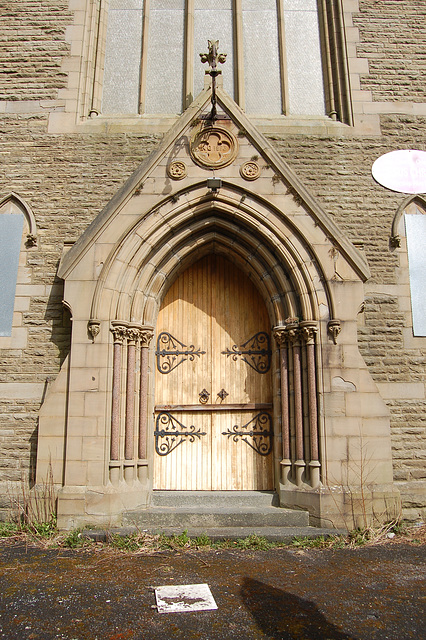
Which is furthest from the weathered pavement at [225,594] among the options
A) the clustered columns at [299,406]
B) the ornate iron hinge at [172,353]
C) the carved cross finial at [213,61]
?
the carved cross finial at [213,61]

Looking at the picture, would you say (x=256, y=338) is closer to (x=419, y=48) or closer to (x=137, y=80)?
(x=137, y=80)

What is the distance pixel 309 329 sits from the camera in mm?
6500

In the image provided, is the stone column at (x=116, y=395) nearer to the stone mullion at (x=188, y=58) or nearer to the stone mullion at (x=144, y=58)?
the stone mullion at (x=144, y=58)

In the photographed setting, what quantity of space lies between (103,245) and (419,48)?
6419 mm

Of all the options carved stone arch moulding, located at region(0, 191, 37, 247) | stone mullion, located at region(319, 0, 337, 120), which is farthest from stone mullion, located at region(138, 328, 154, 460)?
stone mullion, located at region(319, 0, 337, 120)

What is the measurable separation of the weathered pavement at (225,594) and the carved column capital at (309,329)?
8.27ft

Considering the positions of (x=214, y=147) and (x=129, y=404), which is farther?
(x=214, y=147)

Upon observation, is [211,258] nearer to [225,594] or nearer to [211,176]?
[211,176]

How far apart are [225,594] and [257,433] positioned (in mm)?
3300

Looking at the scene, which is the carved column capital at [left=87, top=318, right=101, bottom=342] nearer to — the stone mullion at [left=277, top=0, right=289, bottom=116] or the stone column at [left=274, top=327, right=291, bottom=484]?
the stone column at [left=274, top=327, right=291, bottom=484]

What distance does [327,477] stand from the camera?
6.11 metres

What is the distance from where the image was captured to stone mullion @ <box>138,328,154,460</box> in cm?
662

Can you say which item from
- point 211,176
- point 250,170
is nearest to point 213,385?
point 211,176

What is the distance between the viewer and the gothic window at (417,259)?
7.45 metres
